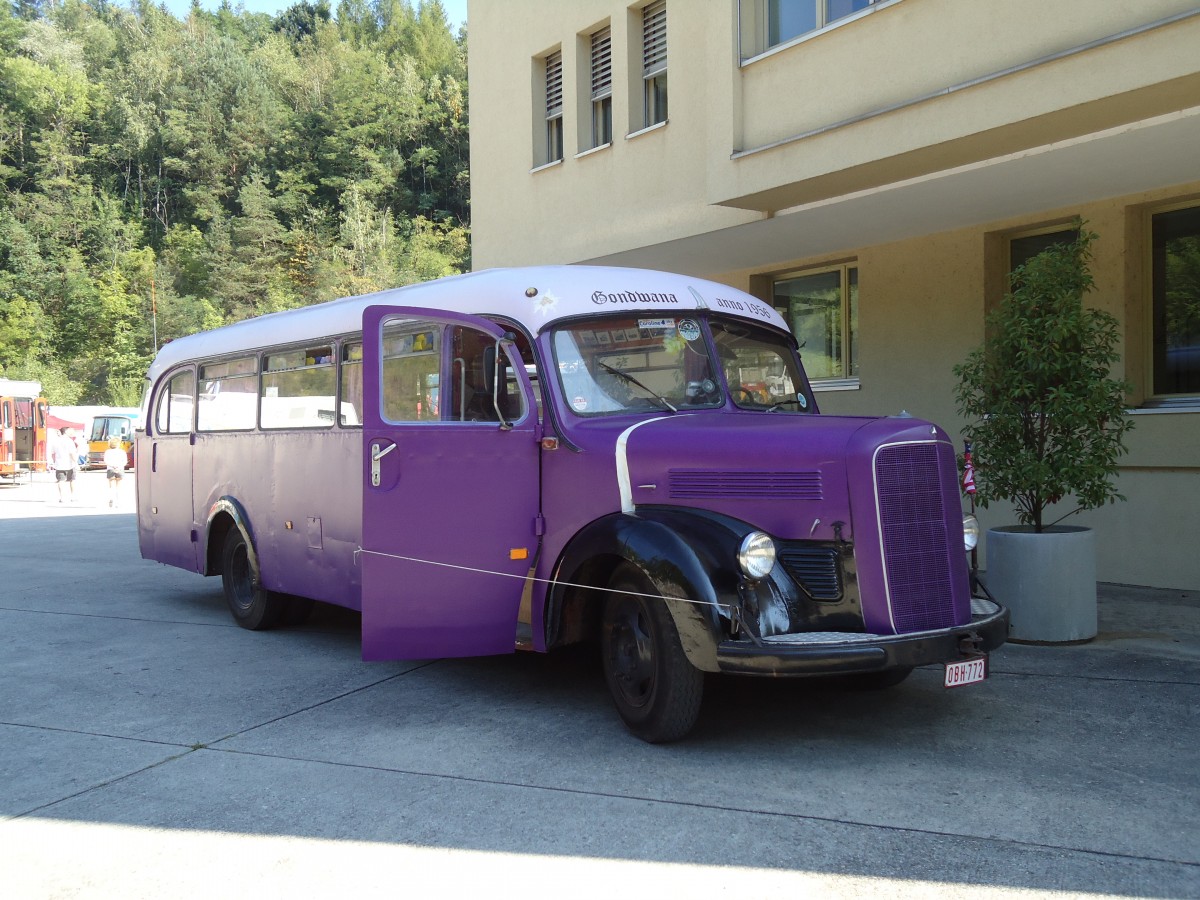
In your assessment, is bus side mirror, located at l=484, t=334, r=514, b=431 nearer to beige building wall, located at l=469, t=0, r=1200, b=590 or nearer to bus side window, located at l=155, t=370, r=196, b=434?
beige building wall, located at l=469, t=0, r=1200, b=590

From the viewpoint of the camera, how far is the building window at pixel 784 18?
9773mm

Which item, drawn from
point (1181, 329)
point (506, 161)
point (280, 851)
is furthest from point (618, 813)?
point (506, 161)

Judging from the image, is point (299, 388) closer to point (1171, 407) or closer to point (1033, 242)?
point (1033, 242)

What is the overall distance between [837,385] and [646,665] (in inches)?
314

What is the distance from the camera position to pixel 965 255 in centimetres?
1102

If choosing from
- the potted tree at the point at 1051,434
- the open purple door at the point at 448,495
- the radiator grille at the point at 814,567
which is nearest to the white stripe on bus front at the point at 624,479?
the open purple door at the point at 448,495

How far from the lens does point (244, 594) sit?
886 centimetres

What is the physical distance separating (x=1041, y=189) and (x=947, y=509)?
553 centimetres

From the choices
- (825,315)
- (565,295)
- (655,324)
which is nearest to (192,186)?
(825,315)

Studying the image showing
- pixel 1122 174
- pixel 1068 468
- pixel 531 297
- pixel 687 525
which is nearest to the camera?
pixel 687 525

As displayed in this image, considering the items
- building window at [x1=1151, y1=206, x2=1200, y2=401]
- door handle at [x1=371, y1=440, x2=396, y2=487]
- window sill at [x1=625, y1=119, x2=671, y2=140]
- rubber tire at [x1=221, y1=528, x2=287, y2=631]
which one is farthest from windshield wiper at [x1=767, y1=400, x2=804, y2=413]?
window sill at [x1=625, y1=119, x2=671, y2=140]

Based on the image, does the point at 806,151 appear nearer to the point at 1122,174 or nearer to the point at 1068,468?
the point at 1122,174

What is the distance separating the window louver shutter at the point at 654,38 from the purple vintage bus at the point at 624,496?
735cm

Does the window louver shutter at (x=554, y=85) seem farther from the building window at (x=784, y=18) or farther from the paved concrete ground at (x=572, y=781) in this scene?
the paved concrete ground at (x=572, y=781)
